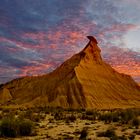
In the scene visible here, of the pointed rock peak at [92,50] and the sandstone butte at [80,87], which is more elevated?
the pointed rock peak at [92,50]

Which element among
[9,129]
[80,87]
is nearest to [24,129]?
[9,129]

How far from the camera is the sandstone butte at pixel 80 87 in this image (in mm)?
106375

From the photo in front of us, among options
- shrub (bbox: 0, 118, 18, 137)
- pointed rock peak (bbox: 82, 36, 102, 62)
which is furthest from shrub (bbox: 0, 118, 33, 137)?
pointed rock peak (bbox: 82, 36, 102, 62)

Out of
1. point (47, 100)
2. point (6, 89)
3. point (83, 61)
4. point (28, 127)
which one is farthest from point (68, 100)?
point (28, 127)

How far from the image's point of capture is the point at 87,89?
11150cm

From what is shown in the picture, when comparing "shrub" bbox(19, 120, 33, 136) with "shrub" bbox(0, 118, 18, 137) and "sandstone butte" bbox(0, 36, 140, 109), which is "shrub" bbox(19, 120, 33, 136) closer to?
"shrub" bbox(0, 118, 18, 137)

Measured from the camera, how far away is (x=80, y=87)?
364 ft

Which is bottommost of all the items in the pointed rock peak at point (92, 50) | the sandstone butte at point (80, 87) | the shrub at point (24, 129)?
the shrub at point (24, 129)

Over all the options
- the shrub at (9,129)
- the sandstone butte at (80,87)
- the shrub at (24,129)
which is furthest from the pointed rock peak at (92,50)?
the shrub at (9,129)

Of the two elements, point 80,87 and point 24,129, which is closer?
point 24,129

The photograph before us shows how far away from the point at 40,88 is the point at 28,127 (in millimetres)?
96825

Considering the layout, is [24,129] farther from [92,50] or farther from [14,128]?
[92,50]

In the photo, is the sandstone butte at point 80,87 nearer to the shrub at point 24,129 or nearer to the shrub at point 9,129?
the shrub at point 24,129

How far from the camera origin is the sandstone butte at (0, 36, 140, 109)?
106 metres
